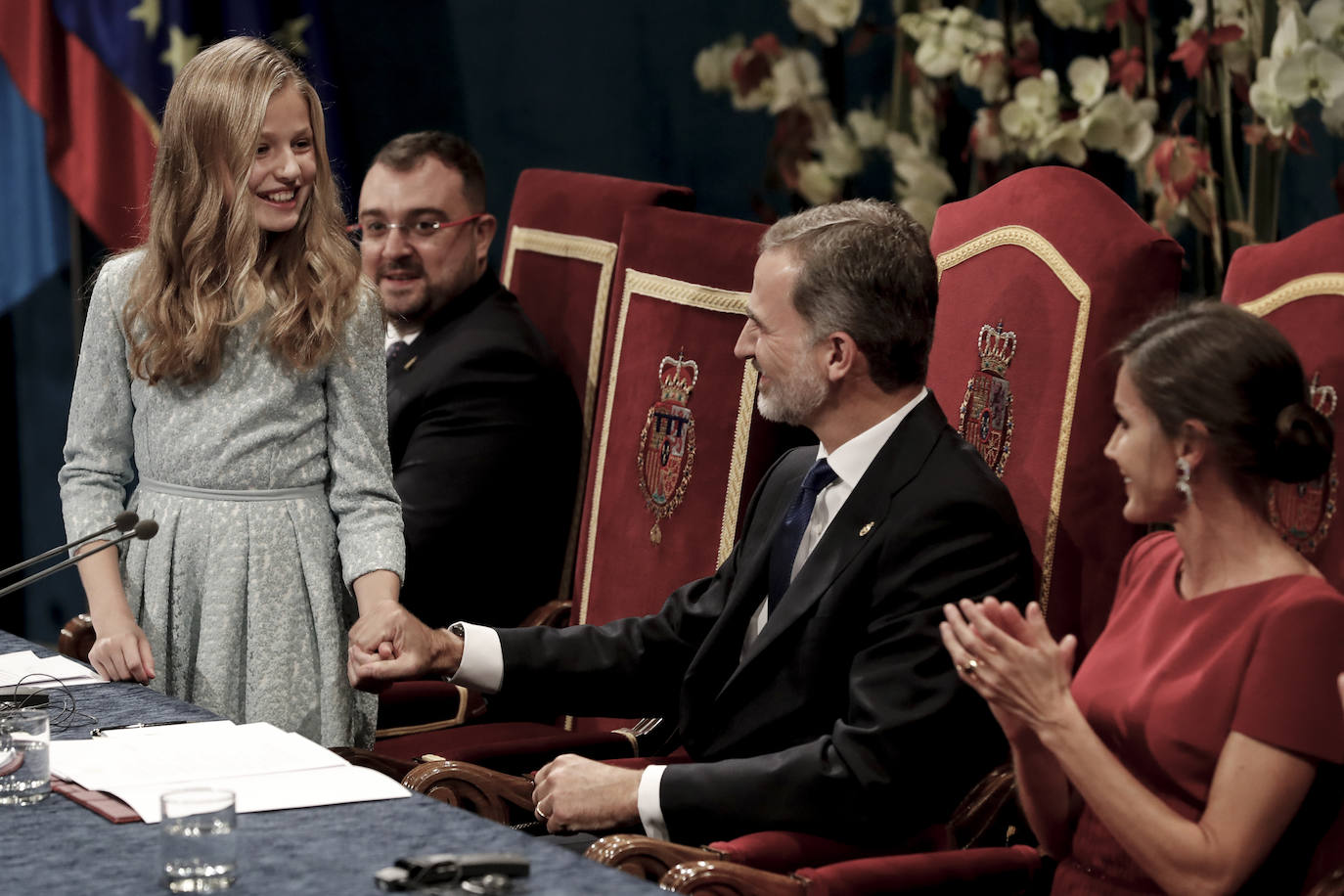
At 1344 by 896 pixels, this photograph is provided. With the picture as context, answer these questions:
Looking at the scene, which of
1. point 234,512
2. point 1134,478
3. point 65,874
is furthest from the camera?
point 234,512

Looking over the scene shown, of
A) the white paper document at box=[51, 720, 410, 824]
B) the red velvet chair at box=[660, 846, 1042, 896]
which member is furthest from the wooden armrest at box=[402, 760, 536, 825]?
the red velvet chair at box=[660, 846, 1042, 896]

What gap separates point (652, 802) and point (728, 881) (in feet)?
0.99

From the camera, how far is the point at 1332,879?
1785 mm

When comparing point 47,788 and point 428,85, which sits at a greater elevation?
point 428,85

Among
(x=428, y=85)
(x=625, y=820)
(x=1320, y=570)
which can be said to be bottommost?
(x=625, y=820)

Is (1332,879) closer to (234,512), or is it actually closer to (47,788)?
(47,788)

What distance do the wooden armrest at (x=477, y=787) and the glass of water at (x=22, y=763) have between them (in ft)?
2.11

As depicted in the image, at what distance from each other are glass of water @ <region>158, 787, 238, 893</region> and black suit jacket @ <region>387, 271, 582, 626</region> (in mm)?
1985

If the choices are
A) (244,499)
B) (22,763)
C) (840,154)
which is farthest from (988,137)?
(22,763)

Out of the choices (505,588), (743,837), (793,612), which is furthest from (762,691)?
(505,588)

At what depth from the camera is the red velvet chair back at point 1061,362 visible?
93.7 inches

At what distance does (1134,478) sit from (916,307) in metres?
0.47

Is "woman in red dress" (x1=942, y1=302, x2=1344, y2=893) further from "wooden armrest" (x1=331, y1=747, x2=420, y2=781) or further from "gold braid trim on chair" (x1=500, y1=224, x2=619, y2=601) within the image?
"gold braid trim on chair" (x1=500, y1=224, x2=619, y2=601)

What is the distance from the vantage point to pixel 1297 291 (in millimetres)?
2127
